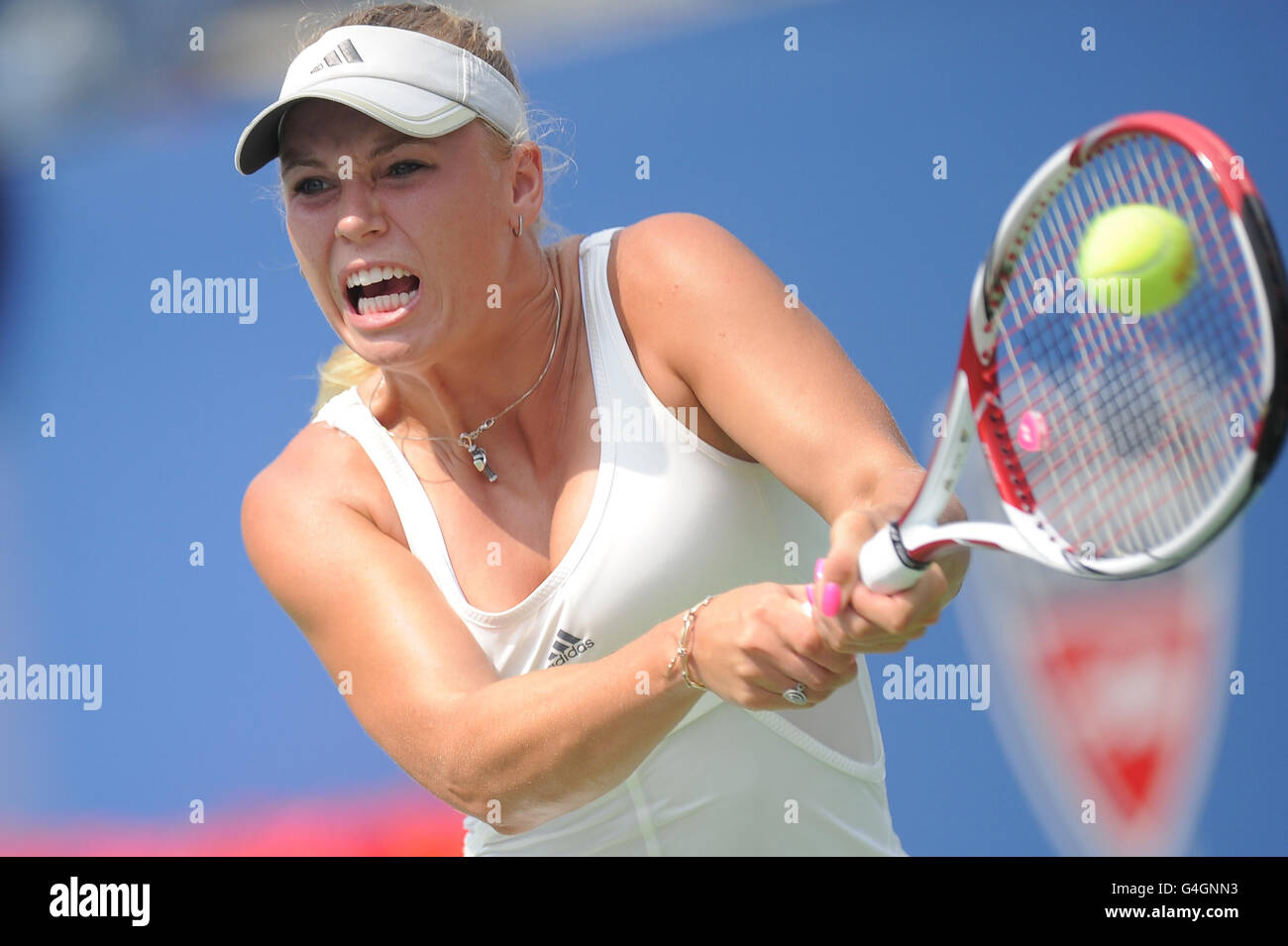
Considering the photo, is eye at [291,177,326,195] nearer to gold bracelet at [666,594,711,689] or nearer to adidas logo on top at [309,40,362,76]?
adidas logo on top at [309,40,362,76]

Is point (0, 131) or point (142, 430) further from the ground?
point (0, 131)

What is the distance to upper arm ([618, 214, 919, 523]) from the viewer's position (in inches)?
54.2

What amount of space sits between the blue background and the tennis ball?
1.74 metres

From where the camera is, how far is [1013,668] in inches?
117

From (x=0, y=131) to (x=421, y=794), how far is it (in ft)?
6.49

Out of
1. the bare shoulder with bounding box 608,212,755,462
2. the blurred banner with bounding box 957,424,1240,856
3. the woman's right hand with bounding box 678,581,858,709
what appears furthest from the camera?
the blurred banner with bounding box 957,424,1240,856

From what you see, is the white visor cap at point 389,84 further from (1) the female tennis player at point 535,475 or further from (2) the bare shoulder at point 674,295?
(2) the bare shoulder at point 674,295

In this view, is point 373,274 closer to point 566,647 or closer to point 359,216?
point 359,216

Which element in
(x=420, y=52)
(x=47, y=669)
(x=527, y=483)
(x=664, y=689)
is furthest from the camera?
(x=47, y=669)

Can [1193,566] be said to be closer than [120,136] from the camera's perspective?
Yes

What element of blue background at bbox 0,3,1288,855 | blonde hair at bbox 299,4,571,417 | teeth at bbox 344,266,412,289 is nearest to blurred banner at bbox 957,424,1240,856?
blue background at bbox 0,3,1288,855

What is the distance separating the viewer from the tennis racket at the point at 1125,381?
91 cm
